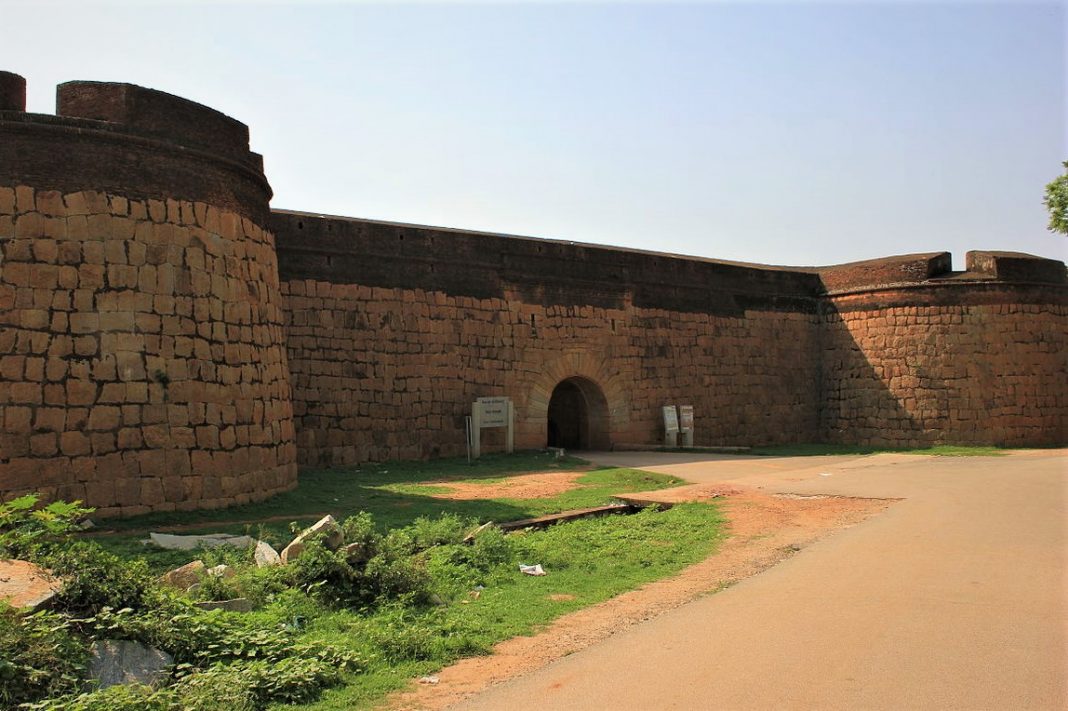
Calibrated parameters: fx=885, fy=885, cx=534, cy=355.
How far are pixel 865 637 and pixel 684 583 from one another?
6.78ft

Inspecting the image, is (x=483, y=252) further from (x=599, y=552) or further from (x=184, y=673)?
(x=184, y=673)

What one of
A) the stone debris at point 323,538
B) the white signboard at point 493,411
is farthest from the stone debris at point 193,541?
the white signboard at point 493,411

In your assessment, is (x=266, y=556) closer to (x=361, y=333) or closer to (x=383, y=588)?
(x=383, y=588)

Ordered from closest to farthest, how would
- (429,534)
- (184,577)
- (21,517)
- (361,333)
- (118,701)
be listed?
(118,701), (21,517), (184,577), (429,534), (361,333)

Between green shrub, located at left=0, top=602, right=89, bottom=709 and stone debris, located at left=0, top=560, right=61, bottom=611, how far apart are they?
0.17 metres

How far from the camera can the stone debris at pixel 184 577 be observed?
253 inches

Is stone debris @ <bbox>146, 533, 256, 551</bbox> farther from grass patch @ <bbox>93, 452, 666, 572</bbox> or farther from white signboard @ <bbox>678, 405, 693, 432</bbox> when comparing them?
white signboard @ <bbox>678, 405, 693, 432</bbox>

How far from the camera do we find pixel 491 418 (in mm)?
16531

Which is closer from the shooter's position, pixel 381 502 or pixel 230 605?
pixel 230 605

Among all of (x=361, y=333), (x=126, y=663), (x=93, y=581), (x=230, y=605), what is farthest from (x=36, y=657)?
(x=361, y=333)

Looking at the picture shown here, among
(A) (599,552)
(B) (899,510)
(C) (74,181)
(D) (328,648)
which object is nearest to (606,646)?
(D) (328,648)

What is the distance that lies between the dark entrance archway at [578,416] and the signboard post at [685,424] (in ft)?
6.29

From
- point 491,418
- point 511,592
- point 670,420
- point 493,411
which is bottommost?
point 511,592

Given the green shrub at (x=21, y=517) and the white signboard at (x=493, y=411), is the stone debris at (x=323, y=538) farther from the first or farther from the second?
the white signboard at (x=493, y=411)
